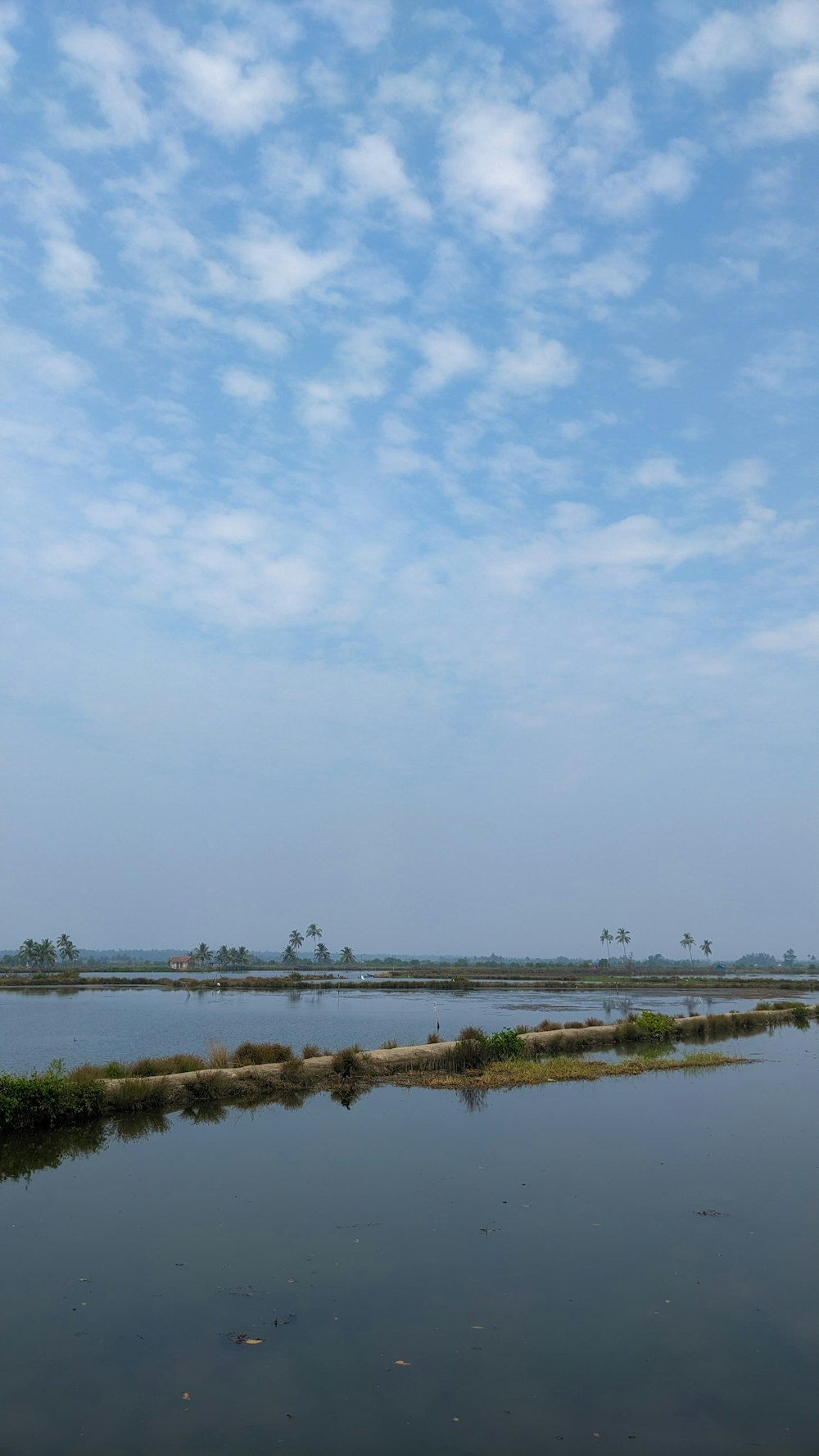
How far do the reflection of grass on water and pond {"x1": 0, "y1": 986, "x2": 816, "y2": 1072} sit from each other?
A: 840 cm

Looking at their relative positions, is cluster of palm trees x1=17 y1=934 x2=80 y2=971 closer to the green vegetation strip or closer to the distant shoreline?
the distant shoreline

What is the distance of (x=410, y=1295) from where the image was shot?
10273mm

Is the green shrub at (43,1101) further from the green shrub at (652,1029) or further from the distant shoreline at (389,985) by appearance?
the distant shoreline at (389,985)

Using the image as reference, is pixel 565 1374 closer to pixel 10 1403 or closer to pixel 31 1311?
pixel 10 1403

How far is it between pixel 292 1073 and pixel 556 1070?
28.5ft

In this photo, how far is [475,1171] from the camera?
15.6 m

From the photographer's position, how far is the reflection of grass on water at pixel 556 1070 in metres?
26.1

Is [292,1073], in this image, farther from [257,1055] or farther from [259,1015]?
[259,1015]

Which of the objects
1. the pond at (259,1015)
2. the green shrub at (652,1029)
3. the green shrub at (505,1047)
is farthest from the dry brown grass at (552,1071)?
the pond at (259,1015)

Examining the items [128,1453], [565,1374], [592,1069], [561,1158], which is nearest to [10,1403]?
[128,1453]

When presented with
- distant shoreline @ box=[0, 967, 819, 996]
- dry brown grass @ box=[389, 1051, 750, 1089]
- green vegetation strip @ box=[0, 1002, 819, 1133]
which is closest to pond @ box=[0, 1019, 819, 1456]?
green vegetation strip @ box=[0, 1002, 819, 1133]

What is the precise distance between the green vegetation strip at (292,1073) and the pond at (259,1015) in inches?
264

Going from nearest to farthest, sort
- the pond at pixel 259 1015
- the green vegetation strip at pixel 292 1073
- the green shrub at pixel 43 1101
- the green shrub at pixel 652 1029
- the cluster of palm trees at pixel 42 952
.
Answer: the green shrub at pixel 43 1101 < the green vegetation strip at pixel 292 1073 < the pond at pixel 259 1015 < the green shrub at pixel 652 1029 < the cluster of palm trees at pixel 42 952

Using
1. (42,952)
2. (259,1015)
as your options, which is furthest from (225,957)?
(259,1015)
